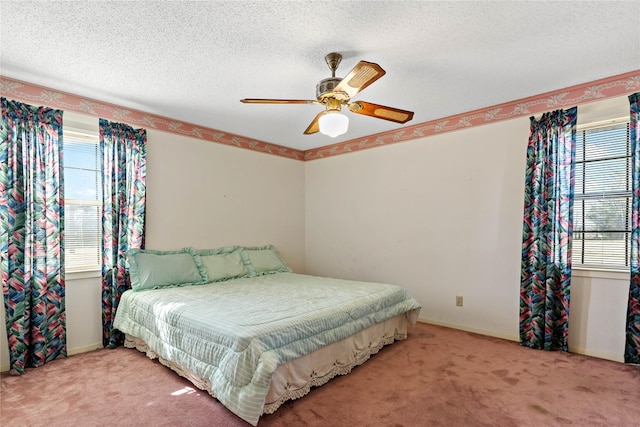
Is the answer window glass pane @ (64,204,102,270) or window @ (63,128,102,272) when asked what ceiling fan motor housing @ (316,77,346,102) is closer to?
window @ (63,128,102,272)

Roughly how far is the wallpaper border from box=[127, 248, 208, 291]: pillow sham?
4.60 feet

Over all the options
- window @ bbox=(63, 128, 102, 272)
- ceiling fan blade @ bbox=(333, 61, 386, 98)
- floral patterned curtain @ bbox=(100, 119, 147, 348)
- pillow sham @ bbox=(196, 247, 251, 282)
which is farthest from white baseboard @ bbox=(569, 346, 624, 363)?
window @ bbox=(63, 128, 102, 272)

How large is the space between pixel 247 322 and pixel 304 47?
1.88 meters

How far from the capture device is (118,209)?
130 inches

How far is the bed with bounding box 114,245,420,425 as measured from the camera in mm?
1996

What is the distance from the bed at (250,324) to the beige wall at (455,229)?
806mm

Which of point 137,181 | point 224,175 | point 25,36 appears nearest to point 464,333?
point 224,175

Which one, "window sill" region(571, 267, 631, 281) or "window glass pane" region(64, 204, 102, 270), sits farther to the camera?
"window glass pane" region(64, 204, 102, 270)

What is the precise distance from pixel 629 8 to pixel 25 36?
12.0ft

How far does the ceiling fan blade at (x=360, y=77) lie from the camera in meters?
1.86

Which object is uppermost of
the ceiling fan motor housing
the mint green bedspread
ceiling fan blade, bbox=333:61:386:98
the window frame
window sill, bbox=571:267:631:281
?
the ceiling fan motor housing

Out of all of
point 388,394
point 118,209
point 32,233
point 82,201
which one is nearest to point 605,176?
point 388,394

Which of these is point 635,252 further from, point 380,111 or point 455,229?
point 380,111

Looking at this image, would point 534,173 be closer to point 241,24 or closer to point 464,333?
point 464,333
